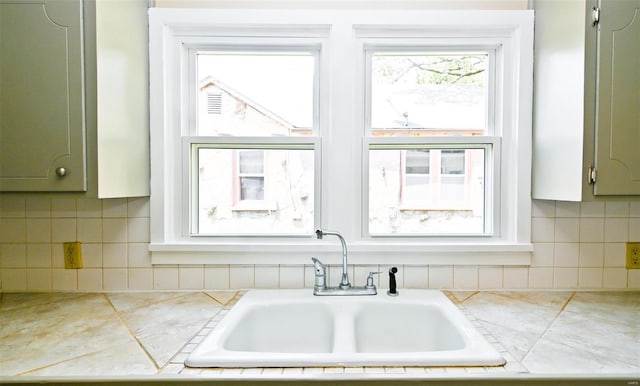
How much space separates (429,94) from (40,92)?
1596 millimetres

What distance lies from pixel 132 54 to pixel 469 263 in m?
1.71

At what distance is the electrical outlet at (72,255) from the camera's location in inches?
68.1

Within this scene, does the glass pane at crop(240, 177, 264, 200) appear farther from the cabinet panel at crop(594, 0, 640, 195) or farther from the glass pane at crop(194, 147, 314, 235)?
the cabinet panel at crop(594, 0, 640, 195)

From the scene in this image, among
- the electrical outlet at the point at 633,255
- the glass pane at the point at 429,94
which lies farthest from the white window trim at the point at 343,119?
the electrical outlet at the point at 633,255

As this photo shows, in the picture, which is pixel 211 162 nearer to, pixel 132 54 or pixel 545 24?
pixel 132 54

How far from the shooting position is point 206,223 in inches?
72.1

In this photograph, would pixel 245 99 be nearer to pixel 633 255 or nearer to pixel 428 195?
pixel 428 195

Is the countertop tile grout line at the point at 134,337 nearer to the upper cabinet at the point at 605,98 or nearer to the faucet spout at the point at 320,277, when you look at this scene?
the faucet spout at the point at 320,277

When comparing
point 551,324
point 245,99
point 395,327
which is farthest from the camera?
point 245,99

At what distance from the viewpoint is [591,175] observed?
141 cm

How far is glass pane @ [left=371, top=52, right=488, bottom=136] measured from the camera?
1811mm

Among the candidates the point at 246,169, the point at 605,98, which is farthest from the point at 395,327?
the point at 605,98

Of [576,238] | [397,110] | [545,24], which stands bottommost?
[576,238]

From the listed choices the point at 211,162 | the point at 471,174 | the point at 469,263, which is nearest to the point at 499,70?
the point at 471,174
